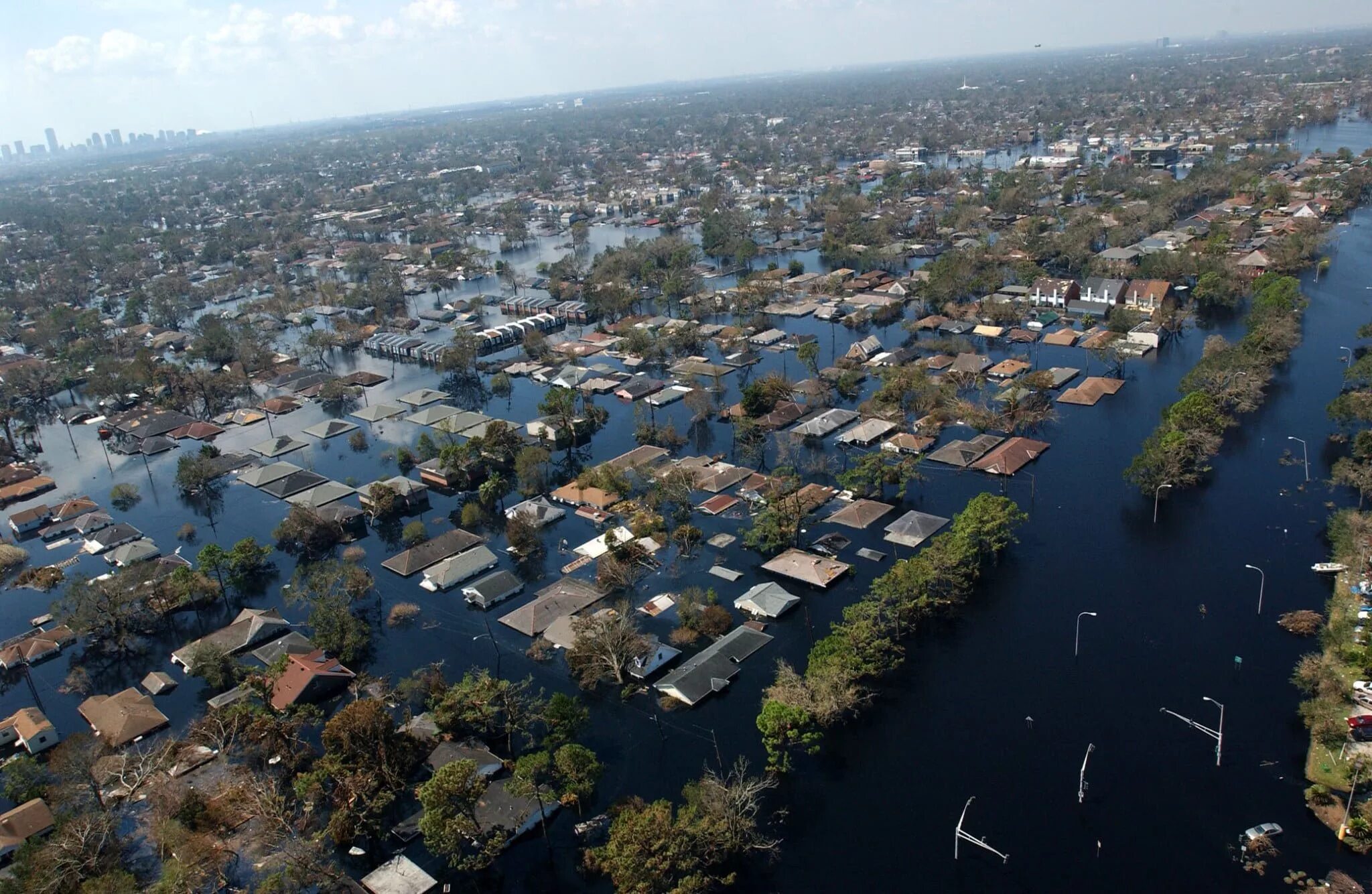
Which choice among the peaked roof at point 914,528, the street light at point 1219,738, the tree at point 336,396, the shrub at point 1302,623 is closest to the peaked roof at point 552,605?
the peaked roof at point 914,528

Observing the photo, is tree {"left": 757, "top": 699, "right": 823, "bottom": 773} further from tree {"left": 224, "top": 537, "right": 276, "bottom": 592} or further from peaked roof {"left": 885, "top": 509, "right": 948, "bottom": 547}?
tree {"left": 224, "top": 537, "right": 276, "bottom": 592}

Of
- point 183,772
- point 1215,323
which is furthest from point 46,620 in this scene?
point 1215,323

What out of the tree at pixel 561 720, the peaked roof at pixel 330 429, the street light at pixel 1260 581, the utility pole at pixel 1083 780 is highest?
the tree at pixel 561 720

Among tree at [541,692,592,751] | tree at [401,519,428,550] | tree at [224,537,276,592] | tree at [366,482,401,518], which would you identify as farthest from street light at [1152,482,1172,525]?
tree at [224,537,276,592]

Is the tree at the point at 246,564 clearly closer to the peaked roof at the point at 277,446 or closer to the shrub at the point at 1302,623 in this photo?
the peaked roof at the point at 277,446

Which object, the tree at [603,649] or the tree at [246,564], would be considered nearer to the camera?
the tree at [603,649]

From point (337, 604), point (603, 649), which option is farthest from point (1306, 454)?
point (337, 604)
